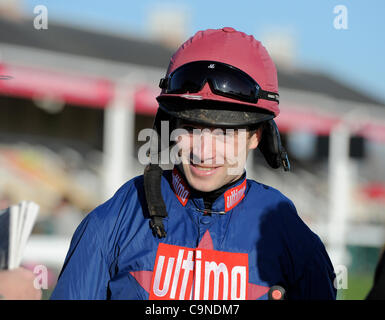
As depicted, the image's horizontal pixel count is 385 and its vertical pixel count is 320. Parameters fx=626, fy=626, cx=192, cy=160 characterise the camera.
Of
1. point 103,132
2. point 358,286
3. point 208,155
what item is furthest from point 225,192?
point 103,132

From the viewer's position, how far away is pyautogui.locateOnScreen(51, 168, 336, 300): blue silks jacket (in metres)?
1.99

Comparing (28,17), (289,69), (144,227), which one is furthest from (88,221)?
(289,69)

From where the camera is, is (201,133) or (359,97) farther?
(359,97)

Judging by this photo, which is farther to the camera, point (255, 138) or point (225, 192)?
point (255, 138)

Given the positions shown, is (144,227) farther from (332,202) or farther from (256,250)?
(332,202)

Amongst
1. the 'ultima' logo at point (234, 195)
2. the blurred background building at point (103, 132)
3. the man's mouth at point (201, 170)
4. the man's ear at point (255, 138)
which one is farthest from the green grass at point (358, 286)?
the man's mouth at point (201, 170)

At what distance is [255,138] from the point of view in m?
2.36

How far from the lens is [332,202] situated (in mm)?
14156

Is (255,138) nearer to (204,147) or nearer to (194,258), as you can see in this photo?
(204,147)

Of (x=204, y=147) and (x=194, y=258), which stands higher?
(x=204, y=147)

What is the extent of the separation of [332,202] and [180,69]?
12.4 m

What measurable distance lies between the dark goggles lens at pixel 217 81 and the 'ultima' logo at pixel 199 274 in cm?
54

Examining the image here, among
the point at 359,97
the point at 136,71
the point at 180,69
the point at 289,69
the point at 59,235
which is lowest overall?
the point at 59,235

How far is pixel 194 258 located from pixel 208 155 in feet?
1.14
